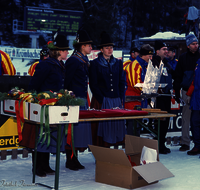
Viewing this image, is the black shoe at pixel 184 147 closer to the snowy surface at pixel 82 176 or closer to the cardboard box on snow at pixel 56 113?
the snowy surface at pixel 82 176

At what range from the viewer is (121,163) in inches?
165

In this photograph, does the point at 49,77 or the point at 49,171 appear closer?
the point at 49,77

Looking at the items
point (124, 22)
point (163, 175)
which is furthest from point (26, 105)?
point (124, 22)

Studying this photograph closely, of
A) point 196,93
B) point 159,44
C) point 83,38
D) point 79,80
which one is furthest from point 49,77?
point 196,93

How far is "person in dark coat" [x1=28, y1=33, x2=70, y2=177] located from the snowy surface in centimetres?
21

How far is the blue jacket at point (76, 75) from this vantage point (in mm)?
5020

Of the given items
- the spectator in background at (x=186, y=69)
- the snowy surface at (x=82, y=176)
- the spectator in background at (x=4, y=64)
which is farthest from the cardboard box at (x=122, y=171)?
the spectator in background at (x=4, y=64)

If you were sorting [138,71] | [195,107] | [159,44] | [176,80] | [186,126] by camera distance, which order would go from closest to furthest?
[138,71], [195,107], [159,44], [176,80], [186,126]

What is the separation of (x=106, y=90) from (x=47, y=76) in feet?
3.25

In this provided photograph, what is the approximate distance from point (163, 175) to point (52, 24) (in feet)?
78.7

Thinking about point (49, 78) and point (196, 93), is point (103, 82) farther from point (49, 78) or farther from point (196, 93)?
point (196, 93)

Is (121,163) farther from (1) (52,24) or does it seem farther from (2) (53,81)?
(1) (52,24)

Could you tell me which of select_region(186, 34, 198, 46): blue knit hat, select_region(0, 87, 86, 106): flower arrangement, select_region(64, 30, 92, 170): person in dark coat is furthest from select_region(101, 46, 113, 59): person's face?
select_region(186, 34, 198, 46): blue knit hat

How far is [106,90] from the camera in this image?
5273 millimetres
